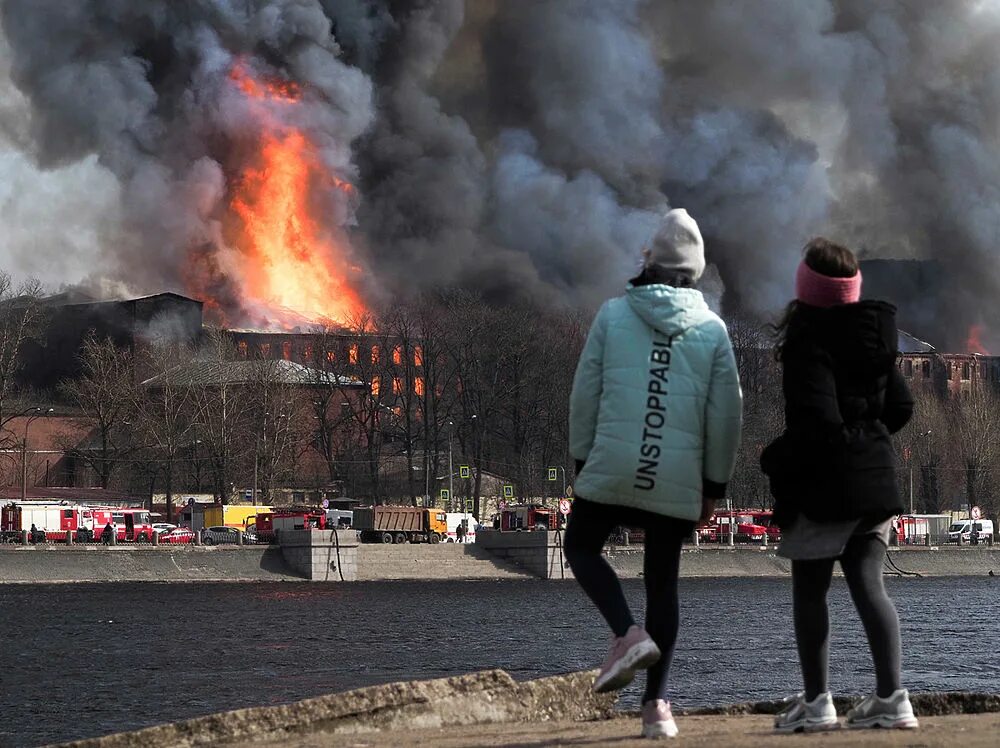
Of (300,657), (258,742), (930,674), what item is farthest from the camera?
(300,657)

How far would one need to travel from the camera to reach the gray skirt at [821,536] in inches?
314

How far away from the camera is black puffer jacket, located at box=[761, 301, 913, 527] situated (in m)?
7.88

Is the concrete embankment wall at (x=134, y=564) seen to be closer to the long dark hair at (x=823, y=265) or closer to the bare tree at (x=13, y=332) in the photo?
the bare tree at (x=13, y=332)

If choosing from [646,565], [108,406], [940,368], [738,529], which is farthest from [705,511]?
[940,368]

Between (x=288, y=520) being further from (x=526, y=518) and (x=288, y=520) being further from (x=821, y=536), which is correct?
(x=821, y=536)

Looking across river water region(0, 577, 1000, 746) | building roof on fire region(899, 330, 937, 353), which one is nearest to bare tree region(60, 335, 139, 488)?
river water region(0, 577, 1000, 746)

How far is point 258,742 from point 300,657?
83.9 feet

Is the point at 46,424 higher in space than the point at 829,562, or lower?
higher

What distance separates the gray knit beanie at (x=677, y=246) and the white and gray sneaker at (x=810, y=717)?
76.3 inches

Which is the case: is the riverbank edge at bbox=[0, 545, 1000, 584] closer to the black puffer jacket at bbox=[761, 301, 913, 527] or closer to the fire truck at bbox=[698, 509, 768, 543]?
the fire truck at bbox=[698, 509, 768, 543]

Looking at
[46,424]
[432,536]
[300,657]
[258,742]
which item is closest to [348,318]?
[46,424]

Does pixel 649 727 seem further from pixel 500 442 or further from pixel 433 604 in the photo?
pixel 500 442

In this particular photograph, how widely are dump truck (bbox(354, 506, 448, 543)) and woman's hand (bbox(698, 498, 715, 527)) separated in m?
75.0

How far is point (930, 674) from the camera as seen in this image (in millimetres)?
28859
